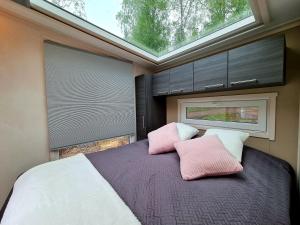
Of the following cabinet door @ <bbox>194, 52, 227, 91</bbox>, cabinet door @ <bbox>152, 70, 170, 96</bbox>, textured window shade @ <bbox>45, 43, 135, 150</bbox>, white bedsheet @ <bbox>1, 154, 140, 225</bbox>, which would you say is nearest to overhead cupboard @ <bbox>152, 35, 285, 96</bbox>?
cabinet door @ <bbox>194, 52, 227, 91</bbox>

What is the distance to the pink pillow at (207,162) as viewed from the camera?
1.17 m

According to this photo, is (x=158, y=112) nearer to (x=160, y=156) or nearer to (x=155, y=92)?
(x=155, y=92)

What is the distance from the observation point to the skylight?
1.64 meters

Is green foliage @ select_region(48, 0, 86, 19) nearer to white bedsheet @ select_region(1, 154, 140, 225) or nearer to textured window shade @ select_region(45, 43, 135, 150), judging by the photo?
textured window shade @ select_region(45, 43, 135, 150)

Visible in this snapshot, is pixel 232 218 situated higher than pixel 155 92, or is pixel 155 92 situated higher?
pixel 155 92

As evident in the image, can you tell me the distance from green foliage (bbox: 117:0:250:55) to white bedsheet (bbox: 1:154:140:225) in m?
1.93

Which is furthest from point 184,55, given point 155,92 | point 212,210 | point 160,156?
point 212,210

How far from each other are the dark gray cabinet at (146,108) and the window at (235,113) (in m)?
0.41

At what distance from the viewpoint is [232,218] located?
30.0 inches

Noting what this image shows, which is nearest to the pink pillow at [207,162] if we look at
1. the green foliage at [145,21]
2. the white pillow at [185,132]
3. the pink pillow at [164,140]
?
the pink pillow at [164,140]

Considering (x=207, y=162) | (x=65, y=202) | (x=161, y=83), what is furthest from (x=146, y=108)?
(x=65, y=202)

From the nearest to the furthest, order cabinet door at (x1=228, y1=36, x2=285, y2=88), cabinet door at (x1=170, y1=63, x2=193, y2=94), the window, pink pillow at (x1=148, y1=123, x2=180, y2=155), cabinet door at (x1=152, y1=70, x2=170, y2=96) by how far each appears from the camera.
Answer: cabinet door at (x1=228, y1=36, x2=285, y2=88) < the window < pink pillow at (x1=148, y1=123, x2=180, y2=155) < cabinet door at (x1=170, y1=63, x2=193, y2=94) < cabinet door at (x1=152, y1=70, x2=170, y2=96)

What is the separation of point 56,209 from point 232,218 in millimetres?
936

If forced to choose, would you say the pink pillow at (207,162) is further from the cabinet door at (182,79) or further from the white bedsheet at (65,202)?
the cabinet door at (182,79)
